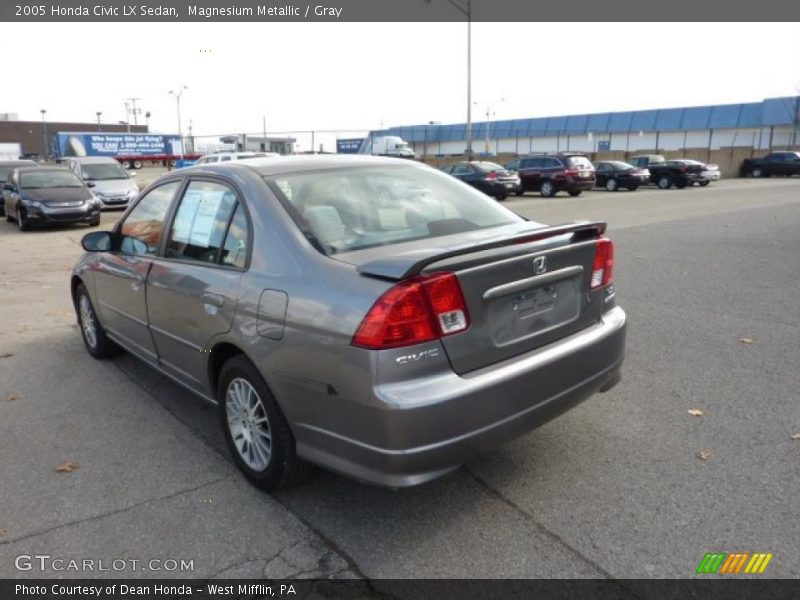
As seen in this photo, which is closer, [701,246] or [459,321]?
[459,321]

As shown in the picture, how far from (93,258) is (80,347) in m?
1.18

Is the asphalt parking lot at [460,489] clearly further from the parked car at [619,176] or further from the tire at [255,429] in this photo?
the parked car at [619,176]

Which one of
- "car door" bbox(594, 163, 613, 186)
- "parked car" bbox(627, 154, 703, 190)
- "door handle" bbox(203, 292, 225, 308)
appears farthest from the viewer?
"parked car" bbox(627, 154, 703, 190)

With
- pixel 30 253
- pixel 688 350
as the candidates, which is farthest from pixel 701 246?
pixel 30 253

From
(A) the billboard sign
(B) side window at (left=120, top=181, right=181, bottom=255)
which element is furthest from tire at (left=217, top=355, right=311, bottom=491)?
(A) the billboard sign

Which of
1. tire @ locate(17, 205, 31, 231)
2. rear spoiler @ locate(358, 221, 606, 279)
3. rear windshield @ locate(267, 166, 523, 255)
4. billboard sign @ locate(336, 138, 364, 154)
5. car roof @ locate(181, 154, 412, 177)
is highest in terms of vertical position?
billboard sign @ locate(336, 138, 364, 154)

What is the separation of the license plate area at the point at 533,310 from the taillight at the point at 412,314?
0.80 feet

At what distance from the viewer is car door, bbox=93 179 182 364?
429cm

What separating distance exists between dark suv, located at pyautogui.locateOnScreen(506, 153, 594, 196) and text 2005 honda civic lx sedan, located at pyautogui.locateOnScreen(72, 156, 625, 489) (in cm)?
2225

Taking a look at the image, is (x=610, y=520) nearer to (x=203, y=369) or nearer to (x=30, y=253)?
(x=203, y=369)

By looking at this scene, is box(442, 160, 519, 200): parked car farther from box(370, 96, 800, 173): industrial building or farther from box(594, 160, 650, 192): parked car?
box(370, 96, 800, 173): industrial building

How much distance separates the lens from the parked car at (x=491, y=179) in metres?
24.3
